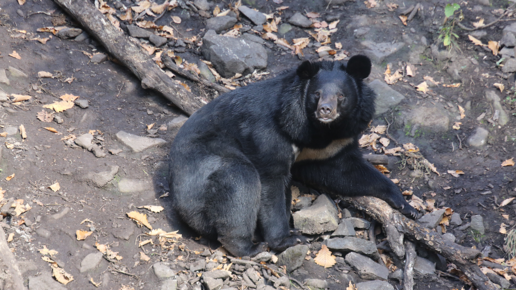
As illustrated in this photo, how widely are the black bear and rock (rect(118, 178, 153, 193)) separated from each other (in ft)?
1.57

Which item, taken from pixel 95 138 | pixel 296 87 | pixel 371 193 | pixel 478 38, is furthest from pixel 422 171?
pixel 95 138

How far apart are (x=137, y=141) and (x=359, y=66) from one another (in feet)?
9.28

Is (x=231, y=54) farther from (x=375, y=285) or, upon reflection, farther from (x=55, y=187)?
(x=375, y=285)

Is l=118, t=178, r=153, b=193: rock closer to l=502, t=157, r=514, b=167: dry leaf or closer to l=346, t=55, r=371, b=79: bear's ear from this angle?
l=346, t=55, r=371, b=79: bear's ear

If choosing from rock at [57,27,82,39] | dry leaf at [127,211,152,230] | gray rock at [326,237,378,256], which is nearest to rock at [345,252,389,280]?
gray rock at [326,237,378,256]

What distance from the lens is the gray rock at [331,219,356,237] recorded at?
16.6ft

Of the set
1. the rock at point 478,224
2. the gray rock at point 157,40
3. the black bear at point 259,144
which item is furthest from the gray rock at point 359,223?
the gray rock at point 157,40

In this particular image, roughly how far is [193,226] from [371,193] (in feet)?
6.88

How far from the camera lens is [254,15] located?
8.09 metres

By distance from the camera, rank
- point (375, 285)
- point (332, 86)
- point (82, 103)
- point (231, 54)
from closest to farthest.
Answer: point (375, 285), point (332, 86), point (82, 103), point (231, 54)

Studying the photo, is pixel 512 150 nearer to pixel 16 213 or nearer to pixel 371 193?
pixel 371 193

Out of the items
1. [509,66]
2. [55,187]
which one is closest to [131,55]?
[55,187]

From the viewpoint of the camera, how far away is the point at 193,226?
466 cm

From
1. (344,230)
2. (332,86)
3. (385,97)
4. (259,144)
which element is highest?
(332,86)
